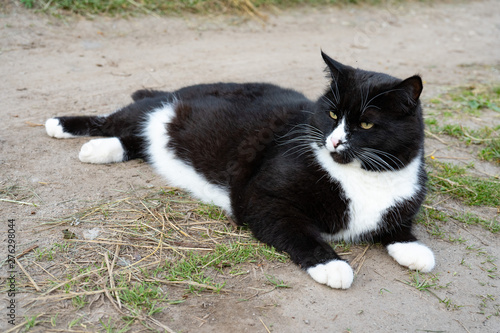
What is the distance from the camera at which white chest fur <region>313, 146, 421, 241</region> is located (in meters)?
2.71

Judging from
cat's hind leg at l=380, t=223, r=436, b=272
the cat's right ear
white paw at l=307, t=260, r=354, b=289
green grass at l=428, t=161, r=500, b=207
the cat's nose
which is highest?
the cat's right ear

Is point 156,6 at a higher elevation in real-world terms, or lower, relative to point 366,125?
lower

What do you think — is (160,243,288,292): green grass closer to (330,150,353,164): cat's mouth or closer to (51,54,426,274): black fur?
(51,54,426,274): black fur

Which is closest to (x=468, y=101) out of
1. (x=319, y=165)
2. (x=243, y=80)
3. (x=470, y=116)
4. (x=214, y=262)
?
(x=470, y=116)

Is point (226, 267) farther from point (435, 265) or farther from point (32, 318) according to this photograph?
point (435, 265)

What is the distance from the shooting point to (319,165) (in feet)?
9.00

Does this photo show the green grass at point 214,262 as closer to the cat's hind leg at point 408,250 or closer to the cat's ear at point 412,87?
the cat's hind leg at point 408,250

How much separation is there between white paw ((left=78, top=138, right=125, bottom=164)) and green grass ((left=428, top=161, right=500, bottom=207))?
2562mm

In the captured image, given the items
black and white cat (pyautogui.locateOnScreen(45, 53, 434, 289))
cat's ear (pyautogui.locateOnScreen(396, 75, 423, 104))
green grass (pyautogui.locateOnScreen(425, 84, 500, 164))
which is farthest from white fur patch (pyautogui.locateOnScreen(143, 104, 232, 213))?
green grass (pyautogui.locateOnScreen(425, 84, 500, 164))

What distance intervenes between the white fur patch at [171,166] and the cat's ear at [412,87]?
4.48 ft

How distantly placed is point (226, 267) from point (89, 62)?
372 centimetres

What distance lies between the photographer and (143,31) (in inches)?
249

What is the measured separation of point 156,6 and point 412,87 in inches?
209

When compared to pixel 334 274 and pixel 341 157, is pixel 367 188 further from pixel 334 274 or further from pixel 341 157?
pixel 334 274
